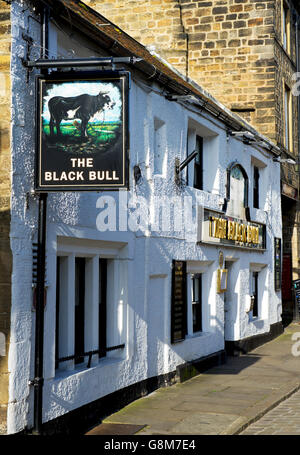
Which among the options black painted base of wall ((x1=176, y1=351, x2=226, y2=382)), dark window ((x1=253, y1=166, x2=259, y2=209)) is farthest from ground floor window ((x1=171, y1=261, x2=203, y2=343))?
dark window ((x1=253, y1=166, x2=259, y2=209))

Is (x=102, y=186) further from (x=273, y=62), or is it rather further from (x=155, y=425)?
(x=273, y=62)

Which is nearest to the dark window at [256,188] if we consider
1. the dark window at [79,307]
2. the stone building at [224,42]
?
the stone building at [224,42]

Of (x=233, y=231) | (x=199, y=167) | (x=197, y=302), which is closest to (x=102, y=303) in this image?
(x=197, y=302)

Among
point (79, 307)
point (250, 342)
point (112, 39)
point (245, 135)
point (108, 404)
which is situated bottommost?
point (108, 404)

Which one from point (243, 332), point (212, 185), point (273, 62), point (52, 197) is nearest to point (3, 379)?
point (52, 197)

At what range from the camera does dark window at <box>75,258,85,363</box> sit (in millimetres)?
10250

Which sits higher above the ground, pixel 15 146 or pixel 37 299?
pixel 15 146

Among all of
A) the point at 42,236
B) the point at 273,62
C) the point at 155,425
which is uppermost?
the point at 273,62

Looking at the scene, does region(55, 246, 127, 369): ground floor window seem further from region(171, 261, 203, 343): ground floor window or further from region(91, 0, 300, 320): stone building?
region(91, 0, 300, 320): stone building

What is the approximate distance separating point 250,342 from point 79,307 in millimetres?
8925

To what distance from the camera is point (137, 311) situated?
11453 mm

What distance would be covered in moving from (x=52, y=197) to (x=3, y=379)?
241 cm

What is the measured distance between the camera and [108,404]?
10367 mm

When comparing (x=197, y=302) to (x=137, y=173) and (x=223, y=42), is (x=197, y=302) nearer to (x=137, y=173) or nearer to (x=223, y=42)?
(x=137, y=173)
